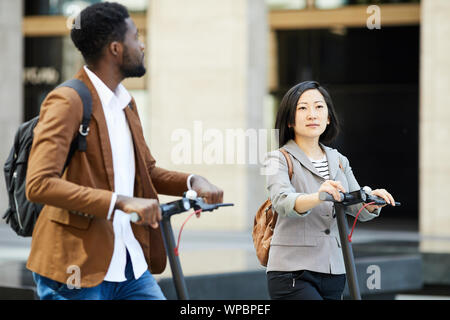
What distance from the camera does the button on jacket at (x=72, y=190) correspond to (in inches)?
101

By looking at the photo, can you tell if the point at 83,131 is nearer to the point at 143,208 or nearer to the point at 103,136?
the point at 103,136

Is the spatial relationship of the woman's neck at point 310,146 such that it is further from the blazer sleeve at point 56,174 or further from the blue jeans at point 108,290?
the blazer sleeve at point 56,174

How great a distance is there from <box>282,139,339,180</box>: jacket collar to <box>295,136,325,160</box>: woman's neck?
0.10 feet

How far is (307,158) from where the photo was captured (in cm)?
359

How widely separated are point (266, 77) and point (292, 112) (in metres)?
11.4

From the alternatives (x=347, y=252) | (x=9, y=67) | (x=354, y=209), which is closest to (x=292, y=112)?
(x=354, y=209)

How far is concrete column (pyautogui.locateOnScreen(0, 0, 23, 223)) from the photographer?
51.4 ft

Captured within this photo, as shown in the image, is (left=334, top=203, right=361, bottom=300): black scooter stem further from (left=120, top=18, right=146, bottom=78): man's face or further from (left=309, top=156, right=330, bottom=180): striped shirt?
(left=120, top=18, right=146, bottom=78): man's face

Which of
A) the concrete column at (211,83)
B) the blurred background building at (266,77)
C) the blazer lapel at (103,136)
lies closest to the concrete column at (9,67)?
the blurred background building at (266,77)
